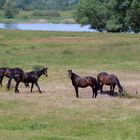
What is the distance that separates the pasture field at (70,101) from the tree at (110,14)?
85.2ft

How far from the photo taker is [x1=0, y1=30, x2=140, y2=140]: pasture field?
14781 mm

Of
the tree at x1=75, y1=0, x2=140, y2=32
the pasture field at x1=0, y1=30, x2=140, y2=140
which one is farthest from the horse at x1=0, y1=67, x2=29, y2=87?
the tree at x1=75, y1=0, x2=140, y2=32

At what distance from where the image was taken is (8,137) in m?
13.3

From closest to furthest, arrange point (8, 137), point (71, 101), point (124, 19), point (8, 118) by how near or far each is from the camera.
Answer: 1. point (8, 137)
2. point (8, 118)
3. point (71, 101)
4. point (124, 19)

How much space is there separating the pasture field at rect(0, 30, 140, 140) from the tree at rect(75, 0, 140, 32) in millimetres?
25954

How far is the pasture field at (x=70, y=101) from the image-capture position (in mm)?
14781

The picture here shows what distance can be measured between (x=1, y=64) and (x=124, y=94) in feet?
45.9

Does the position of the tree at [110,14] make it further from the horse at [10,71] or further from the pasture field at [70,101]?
the horse at [10,71]

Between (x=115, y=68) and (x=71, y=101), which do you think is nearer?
(x=71, y=101)

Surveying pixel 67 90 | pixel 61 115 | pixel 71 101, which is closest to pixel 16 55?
pixel 67 90

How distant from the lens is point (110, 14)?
73.1 meters

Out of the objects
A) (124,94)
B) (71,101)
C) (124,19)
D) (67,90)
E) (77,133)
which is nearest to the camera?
(77,133)

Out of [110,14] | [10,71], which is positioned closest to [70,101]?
[10,71]

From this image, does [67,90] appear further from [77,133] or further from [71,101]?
[77,133]
